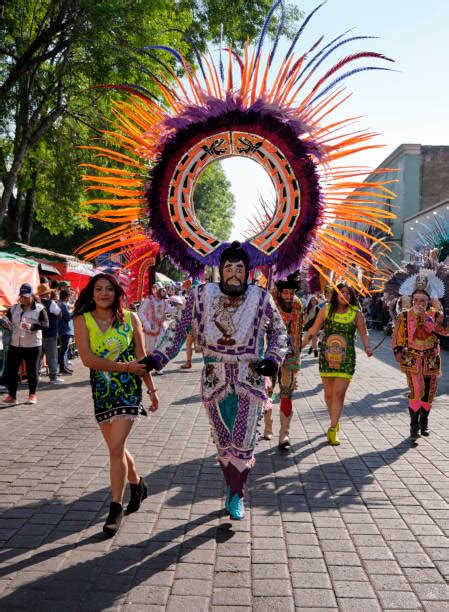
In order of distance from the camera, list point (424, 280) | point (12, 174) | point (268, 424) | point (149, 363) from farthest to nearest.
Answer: point (12, 174) < point (424, 280) < point (268, 424) < point (149, 363)

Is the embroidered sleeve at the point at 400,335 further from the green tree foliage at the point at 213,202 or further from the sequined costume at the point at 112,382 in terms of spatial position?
the green tree foliage at the point at 213,202

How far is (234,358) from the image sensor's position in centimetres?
479

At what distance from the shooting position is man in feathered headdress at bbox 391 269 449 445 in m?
7.58

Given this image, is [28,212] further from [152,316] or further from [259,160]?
[259,160]

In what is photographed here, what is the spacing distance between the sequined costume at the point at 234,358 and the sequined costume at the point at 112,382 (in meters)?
0.26

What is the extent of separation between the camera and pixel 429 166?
132 feet

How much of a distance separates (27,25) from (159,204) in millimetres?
15119

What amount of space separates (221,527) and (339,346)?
3.26 m

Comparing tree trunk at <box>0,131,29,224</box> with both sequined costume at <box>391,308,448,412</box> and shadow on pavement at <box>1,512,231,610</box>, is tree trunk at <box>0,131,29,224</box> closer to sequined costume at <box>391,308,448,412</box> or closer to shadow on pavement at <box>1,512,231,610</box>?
sequined costume at <box>391,308,448,412</box>

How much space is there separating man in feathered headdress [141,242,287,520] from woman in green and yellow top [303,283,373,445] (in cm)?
251

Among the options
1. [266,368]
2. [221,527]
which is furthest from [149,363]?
[221,527]

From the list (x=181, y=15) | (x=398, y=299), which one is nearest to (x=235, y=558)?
(x=398, y=299)

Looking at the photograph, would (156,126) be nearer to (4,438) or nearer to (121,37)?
(4,438)

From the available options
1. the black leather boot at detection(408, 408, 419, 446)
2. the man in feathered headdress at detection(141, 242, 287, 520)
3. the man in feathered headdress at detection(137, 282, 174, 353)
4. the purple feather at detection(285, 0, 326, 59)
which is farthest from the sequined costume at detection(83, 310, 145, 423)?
the man in feathered headdress at detection(137, 282, 174, 353)
